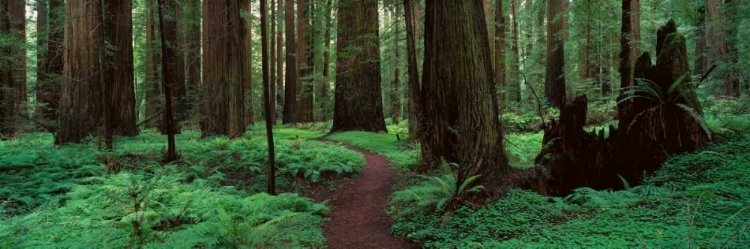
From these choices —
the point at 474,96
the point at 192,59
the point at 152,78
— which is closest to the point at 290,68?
the point at 192,59

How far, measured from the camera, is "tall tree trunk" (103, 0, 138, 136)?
11281mm

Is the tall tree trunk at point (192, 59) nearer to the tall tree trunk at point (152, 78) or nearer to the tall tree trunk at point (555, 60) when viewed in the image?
the tall tree trunk at point (152, 78)

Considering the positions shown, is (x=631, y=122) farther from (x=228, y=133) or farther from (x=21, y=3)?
(x=21, y=3)

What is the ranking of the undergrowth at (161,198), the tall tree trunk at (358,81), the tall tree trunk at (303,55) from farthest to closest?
the tall tree trunk at (303,55)
the tall tree trunk at (358,81)
the undergrowth at (161,198)

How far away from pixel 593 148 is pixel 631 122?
2.09ft

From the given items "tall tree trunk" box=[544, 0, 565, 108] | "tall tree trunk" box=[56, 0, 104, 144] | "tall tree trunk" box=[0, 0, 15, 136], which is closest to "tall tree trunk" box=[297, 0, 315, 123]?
"tall tree trunk" box=[56, 0, 104, 144]

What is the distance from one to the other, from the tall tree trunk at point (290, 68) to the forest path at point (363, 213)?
12.7 m

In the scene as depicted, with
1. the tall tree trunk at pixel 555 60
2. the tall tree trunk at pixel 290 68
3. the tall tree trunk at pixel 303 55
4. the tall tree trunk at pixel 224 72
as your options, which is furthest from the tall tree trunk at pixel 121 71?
the tall tree trunk at pixel 555 60

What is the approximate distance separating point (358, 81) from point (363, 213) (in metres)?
7.14

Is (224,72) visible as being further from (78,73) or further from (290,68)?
(290,68)

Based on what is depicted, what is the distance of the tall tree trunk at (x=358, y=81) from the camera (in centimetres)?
1202

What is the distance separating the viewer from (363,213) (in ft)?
19.5

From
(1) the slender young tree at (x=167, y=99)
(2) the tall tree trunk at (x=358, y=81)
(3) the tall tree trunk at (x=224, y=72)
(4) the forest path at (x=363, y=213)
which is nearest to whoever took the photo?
(4) the forest path at (x=363, y=213)

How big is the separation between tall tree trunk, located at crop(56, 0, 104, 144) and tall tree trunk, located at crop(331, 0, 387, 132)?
620 cm
